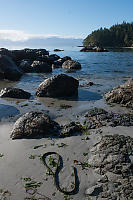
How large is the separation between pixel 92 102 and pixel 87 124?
2735 millimetres

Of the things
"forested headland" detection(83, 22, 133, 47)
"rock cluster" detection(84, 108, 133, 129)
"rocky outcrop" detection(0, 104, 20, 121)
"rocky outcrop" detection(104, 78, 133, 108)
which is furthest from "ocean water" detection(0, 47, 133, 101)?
"forested headland" detection(83, 22, 133, 47)

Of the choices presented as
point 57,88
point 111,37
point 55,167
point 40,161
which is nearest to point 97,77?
point 57,88

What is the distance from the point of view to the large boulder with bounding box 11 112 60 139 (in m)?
5.09

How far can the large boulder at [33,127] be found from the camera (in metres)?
5.09

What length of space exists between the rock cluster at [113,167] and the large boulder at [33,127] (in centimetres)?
152

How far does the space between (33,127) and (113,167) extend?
248cm

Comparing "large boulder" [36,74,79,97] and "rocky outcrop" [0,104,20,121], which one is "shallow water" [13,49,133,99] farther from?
"rocky outcrop" [0,104,20,121]

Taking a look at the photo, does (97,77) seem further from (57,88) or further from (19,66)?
(19,66)

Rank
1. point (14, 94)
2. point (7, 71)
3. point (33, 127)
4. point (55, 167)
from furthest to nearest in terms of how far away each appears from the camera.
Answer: point (7, 71), point (14, 94), point (33, 127), point (55, 167)

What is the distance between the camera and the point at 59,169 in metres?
3.77

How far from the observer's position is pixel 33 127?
17.1 ft

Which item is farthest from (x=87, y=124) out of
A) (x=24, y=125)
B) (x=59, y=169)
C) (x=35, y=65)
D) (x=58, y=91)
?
(x=35, y=65)

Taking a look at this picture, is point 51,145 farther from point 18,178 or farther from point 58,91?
point 58,91

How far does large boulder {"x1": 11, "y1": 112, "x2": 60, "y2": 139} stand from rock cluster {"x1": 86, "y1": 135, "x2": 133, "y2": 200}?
4.98 feet
